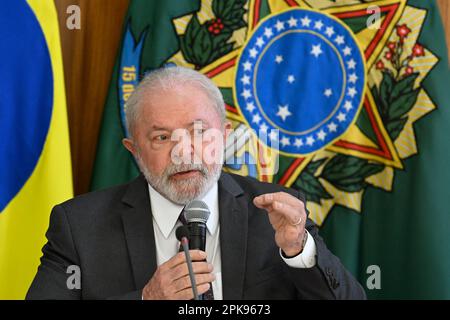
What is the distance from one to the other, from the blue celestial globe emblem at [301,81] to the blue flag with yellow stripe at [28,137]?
97 cm

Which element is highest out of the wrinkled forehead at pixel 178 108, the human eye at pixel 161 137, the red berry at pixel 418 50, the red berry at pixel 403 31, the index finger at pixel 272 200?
the red berry at pixel 403 31

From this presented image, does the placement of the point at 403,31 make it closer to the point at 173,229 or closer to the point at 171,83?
the point at 171,83

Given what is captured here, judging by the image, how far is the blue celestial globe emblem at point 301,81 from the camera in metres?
3.40

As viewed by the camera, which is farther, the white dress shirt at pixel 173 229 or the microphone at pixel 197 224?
the white dress shirt at pixel 173 229

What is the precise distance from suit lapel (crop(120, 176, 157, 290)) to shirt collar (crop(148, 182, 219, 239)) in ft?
0.09

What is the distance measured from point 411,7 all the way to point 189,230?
2118 millimetres

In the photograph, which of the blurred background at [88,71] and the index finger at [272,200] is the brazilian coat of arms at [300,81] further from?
the index finger at [272,200]

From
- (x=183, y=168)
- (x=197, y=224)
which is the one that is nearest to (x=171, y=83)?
Result: (x=183, y=168)

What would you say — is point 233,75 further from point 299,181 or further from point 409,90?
point 409,90

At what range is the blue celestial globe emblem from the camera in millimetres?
3400

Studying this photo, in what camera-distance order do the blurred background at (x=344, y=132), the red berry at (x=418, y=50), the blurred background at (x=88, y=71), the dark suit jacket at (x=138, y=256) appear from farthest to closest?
the blurred background at (x=88, y=71) → the red berry at (x=418, y=50) → the blurred background at (x=344, y=132) → the dark suit jacket at (x=138, y=256)

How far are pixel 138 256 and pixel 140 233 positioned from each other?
9cm

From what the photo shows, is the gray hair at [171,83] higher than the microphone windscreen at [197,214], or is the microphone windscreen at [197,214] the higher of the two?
the gray hair at [171,83]

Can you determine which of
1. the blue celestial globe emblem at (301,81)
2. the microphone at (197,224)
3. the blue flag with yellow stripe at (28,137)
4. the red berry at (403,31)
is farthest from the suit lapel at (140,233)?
the red berry at (403,31)
